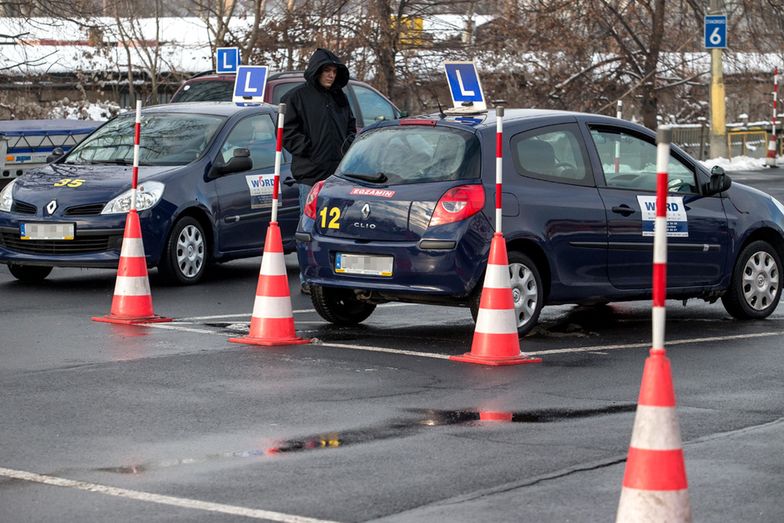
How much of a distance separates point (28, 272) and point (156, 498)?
893cm

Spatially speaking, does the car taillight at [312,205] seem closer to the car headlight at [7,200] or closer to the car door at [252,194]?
the car door at [252,194]

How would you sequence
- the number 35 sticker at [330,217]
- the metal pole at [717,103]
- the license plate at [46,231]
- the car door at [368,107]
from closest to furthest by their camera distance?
the number 35 sticker at [330,217] < the license plate at [46,231] < the car door at [368,107] < the metal pole at [717,103]

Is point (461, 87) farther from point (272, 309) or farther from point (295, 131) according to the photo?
point (272, 309)

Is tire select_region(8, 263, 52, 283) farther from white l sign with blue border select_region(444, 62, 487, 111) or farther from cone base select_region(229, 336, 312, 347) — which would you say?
cone base select_region(229, 336, 312, 347)

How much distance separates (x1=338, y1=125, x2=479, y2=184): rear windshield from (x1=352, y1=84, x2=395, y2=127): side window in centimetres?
922

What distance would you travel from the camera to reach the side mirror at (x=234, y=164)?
14.7 m

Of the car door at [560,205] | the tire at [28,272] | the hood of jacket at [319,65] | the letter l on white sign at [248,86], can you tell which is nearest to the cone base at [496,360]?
the car door at [560,205]

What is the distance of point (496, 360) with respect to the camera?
9.81m

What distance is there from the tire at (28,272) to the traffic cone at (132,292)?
3014 mm

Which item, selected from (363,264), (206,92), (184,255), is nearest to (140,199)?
(184,255)

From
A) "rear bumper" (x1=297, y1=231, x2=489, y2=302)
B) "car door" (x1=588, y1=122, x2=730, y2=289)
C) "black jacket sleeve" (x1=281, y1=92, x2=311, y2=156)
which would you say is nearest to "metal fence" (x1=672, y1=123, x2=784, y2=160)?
"black jacket sleeve" (x1=281, y1=92, x2=311, y2=156)

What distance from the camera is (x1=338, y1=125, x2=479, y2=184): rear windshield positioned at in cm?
1074

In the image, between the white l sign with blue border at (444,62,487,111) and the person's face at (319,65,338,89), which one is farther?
the white l sign with blue border at (444,62,487,111)

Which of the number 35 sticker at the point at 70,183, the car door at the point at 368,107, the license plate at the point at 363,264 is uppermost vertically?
the car door at the point at 368,107
